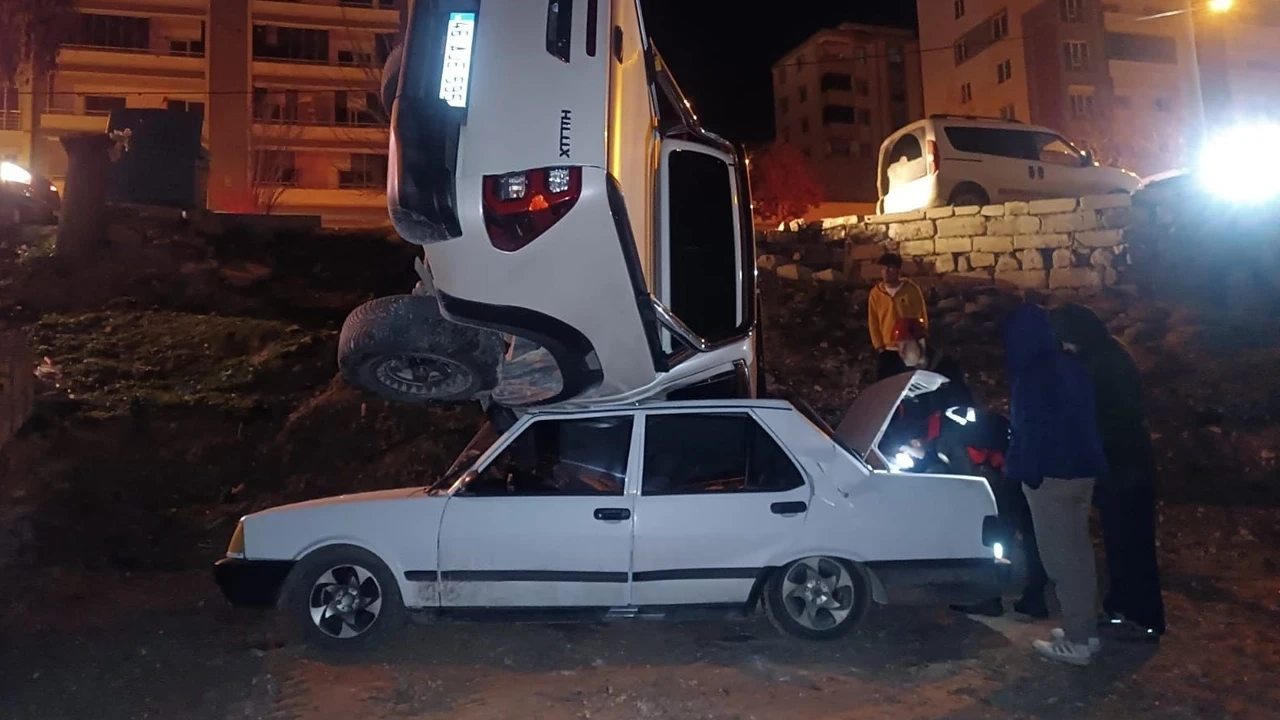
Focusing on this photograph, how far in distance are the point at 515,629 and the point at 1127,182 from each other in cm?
1227

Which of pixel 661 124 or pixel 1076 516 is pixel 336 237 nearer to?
pixel 661 124

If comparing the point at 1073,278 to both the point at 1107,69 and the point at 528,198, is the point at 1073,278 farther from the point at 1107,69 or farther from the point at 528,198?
the point at 1107,69

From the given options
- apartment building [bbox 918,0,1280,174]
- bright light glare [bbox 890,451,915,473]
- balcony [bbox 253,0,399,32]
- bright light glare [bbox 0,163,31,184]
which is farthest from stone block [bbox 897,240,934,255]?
balcony [bbox 253,0,399,32]

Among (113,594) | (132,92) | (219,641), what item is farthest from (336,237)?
(132,92)

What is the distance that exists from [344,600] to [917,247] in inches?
398

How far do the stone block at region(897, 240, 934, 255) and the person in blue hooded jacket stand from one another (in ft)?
28.3

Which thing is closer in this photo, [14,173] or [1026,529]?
[1026,529]

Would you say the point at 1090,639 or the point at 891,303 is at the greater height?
the point at 891,303

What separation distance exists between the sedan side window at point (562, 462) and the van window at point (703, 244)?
27.5 inches

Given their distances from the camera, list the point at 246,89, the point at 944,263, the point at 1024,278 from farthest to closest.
Answer: the point at 246,89
the point at 944,263
the point at 1024,278

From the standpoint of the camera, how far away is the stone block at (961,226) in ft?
41.9

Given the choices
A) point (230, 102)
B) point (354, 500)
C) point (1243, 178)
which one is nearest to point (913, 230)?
point (1243, 178)

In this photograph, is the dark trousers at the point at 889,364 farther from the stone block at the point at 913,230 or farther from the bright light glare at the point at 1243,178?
the bright light glare at the point at 1243,178

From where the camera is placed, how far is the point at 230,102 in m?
34.3
